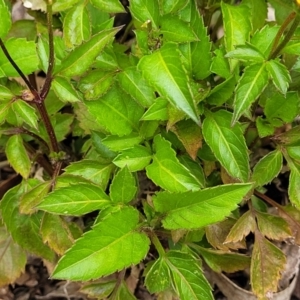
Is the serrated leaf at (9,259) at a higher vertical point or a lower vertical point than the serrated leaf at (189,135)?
lower

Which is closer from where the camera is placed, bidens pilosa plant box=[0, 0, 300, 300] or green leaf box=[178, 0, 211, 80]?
bidens pilosa plant box=[0, 0, 300, 300]

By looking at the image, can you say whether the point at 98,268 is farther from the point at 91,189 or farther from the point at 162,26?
the point at 162,26

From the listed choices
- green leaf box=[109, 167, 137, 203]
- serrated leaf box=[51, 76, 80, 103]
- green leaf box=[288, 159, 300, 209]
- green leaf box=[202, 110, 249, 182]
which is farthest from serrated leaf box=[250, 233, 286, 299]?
serrated leaf box=[51, 76, 80, 103]

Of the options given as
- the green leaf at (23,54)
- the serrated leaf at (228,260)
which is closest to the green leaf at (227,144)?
the serrated leaf at (228,260)

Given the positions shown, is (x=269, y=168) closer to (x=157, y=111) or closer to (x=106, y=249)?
(x=157, y=111)

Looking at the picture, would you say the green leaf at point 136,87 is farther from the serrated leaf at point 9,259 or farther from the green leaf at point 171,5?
the serrated leaf at point 9,259

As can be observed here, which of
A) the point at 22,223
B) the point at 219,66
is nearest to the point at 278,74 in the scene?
the point at 219,66

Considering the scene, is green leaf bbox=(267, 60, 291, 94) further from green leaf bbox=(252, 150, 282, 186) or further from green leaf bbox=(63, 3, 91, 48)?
green leaf bbox=(63, 3, 91, 48)
